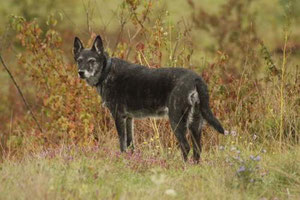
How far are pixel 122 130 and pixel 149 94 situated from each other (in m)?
0.78

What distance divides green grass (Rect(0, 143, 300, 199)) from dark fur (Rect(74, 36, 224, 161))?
1.71 ft

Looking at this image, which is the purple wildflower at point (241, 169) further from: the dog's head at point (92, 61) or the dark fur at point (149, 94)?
the dog's head at point (92, 61)

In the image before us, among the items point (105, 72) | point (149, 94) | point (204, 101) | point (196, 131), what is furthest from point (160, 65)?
point (204, 101)

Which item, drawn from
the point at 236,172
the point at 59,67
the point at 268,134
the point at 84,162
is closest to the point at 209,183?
the point at 236,172

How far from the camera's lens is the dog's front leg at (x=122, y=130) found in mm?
9555

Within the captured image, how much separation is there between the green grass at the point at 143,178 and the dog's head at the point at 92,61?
→ 4.83 feet

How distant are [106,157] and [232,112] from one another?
3447mm

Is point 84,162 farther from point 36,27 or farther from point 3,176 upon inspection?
point 36,27

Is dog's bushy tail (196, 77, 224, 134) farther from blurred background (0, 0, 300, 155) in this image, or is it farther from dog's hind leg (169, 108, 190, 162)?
blurred background (0, 0, 300, 155)

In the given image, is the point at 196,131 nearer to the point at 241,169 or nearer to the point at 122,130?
the point at 122,130

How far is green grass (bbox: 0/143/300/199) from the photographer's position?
6.61 metres

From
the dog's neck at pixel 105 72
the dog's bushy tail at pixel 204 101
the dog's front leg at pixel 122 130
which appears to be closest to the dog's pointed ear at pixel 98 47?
the dog's neck at pixel 105 72

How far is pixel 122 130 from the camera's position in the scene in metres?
9.62

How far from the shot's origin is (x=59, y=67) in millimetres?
12469
